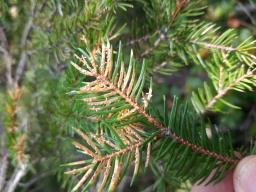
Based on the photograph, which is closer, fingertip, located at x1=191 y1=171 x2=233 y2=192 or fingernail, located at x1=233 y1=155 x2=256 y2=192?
fingernail, located at x1=233 y1=155 x2=256 y2=192

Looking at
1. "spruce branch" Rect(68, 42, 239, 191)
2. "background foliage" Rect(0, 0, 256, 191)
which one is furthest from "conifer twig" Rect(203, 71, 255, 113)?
"spruce branch" Rect(68, 42, 239, 191)

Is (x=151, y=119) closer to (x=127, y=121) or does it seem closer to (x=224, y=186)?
(x=127, y=121)

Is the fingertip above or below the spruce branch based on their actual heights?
below

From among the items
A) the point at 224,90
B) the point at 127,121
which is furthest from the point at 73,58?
the point at 224,90

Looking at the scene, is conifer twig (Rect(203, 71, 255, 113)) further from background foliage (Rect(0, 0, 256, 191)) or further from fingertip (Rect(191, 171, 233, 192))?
fingertip (Rect(191, 171, 233, 192))

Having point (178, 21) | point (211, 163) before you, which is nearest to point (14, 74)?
point (178, 21)

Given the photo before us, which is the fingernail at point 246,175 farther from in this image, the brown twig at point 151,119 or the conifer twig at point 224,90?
the conifer twig at point 224,90

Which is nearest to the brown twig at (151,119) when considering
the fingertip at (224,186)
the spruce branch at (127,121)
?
the spruce branch at (127,121)

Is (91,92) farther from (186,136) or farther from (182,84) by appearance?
(182,84)

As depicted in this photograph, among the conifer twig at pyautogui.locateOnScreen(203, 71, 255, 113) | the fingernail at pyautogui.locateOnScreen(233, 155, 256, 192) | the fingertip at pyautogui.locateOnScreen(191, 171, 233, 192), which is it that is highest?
the conifer twig at pyautogui.locateOnScreen(203, 71, 255, 113)
